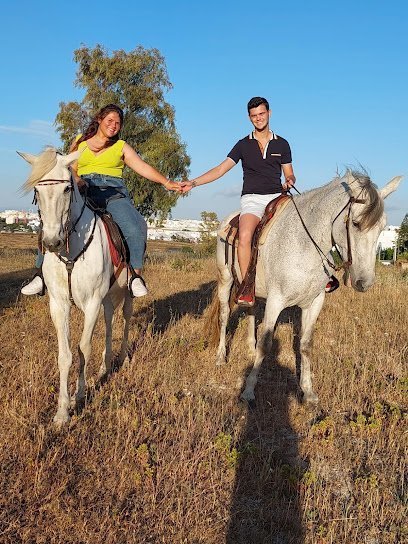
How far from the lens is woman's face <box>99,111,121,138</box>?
16.8ft

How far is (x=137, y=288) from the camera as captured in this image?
5.49 m

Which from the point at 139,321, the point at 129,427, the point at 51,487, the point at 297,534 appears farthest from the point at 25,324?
the point at 297,534

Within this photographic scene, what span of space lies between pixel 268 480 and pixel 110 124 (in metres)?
4.02

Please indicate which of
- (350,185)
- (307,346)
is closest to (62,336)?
(307,346)

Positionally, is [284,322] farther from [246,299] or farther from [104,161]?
[104,161]

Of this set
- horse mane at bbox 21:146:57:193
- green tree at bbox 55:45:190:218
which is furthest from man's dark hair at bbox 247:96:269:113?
green tree at bbox 55:45:190:218

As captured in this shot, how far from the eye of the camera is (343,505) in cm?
326

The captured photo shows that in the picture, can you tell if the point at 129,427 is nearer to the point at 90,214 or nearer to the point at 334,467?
the point at 334,467

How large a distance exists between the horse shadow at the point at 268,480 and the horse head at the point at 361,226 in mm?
1658

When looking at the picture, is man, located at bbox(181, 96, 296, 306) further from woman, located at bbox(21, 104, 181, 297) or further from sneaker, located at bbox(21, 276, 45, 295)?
sneaker, located at bbox(21, 276, 45, 295)

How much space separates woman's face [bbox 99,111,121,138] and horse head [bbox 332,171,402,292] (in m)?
2.63

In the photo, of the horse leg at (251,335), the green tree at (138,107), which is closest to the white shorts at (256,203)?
the horse leg at (251,335)

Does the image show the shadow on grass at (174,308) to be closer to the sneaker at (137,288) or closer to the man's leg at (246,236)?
the sneaker at (137,288)

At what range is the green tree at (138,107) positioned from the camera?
1117 inches
